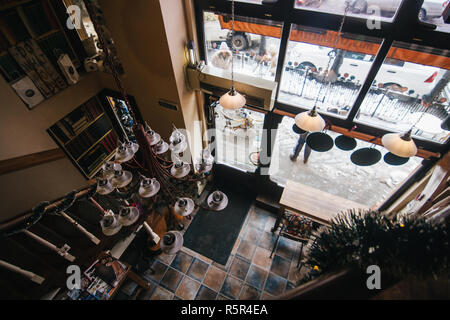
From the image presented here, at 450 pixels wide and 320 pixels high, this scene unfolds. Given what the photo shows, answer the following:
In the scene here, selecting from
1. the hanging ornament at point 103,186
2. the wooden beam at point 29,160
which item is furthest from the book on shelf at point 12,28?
the hanging ornament at point 103,186

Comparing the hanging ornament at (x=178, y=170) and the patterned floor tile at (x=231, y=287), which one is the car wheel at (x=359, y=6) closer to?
the hanging ornament at (x=178, y=170)

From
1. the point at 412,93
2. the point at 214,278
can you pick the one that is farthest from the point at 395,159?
the point at 214,278

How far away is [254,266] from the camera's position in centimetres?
468

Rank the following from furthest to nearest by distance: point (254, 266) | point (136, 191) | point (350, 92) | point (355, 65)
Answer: point (254, 266)
point (350, 92)
point (355, 65)
point (136, 191)

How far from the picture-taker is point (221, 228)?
5.25m

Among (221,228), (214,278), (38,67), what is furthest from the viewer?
(221,228)

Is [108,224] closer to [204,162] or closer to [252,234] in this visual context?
[204,162]

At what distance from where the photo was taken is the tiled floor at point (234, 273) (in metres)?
4.36

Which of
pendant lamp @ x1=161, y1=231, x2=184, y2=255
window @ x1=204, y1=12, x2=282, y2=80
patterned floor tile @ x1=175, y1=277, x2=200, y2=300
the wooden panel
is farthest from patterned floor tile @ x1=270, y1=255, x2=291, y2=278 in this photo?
window @ x1=204, y1=12, x2=282, y2=80

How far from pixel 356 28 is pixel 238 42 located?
1.66 metres

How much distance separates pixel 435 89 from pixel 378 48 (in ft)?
2.90

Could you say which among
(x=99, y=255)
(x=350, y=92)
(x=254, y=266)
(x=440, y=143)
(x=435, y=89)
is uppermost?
(x=435, y=89)

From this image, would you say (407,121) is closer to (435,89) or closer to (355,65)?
(435,89)
